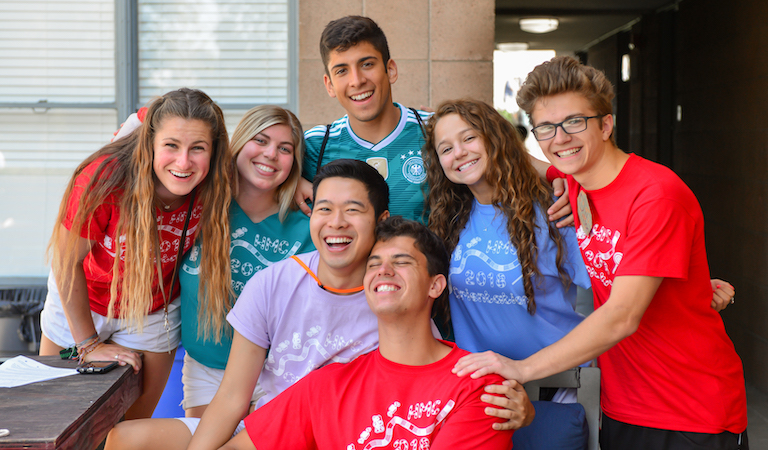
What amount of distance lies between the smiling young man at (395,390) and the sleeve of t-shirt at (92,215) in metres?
0.88

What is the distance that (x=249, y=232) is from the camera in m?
2.33

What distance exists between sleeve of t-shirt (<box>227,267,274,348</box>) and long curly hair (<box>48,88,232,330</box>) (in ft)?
0.87

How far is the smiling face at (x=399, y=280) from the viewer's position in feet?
5.85

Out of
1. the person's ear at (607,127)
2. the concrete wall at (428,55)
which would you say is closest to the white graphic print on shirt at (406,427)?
the person's ear at (607,127)

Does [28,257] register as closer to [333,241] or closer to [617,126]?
[333,241]

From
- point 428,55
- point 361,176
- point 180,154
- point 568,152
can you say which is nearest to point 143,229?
point 180,154

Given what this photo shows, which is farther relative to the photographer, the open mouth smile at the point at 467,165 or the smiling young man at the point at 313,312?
the open mouth smile at the point at 467,165

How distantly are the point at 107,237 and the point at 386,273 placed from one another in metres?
1.05

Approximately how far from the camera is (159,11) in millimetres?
3654

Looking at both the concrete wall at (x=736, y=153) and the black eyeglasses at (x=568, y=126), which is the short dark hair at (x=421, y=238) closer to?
the black eyeglasses at (x=568, y=126)

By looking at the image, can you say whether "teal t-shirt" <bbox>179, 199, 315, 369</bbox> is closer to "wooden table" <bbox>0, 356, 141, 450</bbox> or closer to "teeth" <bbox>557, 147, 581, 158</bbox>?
"wooden table" <bbox>0, 356, 141, 450</bbox>

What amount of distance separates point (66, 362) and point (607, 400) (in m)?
1.87

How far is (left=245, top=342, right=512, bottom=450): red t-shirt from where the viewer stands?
1622mm

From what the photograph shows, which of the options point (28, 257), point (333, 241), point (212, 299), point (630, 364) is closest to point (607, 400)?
point (630, 364)
